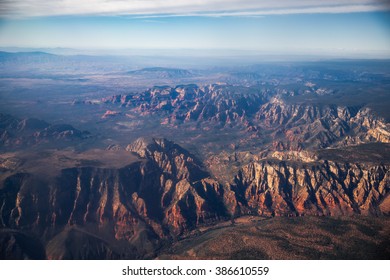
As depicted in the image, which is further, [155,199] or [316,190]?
[155,199]

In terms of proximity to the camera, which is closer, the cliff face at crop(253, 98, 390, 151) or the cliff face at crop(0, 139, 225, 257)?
the cliff face at crop(0, 139, 225, 257)

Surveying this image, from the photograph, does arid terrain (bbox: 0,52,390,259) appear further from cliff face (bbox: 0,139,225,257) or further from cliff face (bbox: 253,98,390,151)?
cliff face (bbox: 253,98,390,151)

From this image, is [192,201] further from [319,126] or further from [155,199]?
[319,126]

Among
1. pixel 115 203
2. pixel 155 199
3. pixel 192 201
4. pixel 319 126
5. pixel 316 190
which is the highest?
pixel 319 126

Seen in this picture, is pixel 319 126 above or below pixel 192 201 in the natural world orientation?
above

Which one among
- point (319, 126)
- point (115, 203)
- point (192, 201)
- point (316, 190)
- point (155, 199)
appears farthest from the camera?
point (319, 126)

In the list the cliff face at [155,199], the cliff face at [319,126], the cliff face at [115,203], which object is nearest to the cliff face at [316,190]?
the cliff face at [155,199]

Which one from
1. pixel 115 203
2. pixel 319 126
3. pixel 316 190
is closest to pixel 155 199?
pixel 115 203

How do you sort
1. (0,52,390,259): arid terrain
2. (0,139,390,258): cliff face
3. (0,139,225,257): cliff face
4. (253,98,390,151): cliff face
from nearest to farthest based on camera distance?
(0,52,390,259): arid terrain < (0,139,390,258): cliff face < (0,139,225,257): cliff face < (253,98,390,151): cliff face

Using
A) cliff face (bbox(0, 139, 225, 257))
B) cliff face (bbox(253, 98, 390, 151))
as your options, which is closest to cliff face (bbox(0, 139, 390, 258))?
cliff face (bbox(0, 139, 225, 257))

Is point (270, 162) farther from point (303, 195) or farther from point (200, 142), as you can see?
point (200, 142)

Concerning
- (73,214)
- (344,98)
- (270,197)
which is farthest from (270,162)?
(344,98)
